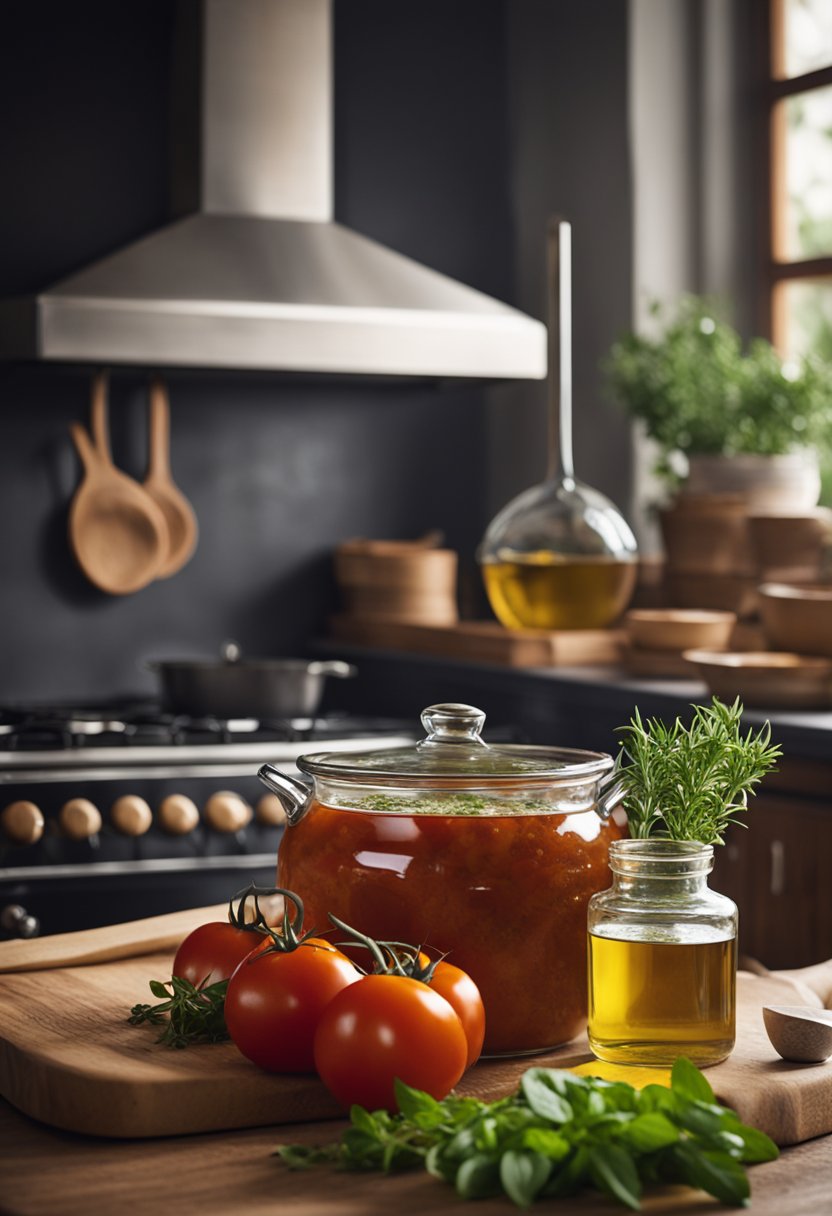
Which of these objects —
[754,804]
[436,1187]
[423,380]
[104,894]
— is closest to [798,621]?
[754,804]

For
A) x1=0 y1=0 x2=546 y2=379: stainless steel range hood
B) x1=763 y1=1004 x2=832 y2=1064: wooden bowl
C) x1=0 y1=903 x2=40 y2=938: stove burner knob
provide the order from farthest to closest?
x1=0 y1=0 x2=546 y2=379: stainless steel range hood
x1=0 y1=903 x2=40 y2=938: stove burner knob
x1=763 y1=1004 x2=832 y2=1064: wooden bowl

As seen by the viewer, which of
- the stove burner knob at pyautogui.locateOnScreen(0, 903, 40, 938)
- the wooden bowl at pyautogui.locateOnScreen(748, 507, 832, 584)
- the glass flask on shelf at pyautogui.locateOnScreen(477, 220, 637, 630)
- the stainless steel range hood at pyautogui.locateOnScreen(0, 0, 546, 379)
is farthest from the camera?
the stainless steel range hood at pyautogui.locateOnScreen(0, 0, 546, 379)

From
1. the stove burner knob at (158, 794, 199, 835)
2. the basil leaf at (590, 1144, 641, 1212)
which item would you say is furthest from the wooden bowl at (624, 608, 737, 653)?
the basil leaf at (590, 1144, 641, 1212)

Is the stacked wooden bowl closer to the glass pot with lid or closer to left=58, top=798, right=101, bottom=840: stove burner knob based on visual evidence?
left=58, top=798, right=101, bottom=840: stove burner knob

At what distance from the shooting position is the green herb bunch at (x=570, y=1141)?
2.82 ft

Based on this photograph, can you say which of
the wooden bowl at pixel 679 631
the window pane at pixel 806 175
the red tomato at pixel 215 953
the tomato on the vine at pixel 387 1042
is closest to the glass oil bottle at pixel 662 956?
the tomato on the vine at pixel 387 1042

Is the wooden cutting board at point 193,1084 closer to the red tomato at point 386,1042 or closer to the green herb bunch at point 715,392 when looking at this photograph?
the red tomato at point 386,1042

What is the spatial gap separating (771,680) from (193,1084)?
1.67 meters

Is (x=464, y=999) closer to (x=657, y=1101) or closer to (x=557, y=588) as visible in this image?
(x=657, y=1101)

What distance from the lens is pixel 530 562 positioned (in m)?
2.94

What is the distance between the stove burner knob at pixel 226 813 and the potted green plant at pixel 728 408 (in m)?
1.14

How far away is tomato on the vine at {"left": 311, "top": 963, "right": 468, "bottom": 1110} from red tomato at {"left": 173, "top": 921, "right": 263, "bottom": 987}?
0.51 feet

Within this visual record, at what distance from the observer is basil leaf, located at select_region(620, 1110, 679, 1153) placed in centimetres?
87

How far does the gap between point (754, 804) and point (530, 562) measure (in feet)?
2.02
